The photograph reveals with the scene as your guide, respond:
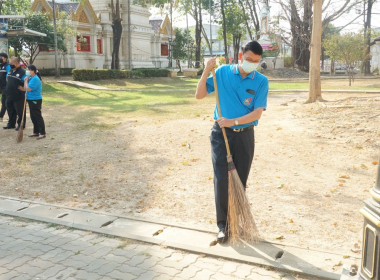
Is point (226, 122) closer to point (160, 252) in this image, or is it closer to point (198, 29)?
point (160, 252)

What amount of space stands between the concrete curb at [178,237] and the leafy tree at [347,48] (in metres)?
25.9

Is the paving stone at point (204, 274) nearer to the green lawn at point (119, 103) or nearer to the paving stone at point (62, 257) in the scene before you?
the paving stone at point (62, 257)

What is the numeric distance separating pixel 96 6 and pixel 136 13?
159 inches

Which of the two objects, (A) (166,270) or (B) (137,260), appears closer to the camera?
(A) (166,270)

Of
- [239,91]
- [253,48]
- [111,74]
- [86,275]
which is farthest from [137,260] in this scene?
[111,74]

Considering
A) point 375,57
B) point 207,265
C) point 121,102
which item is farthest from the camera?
point 375,57

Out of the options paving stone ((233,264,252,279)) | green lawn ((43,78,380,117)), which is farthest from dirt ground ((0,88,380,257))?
green lawn ((43,78,380,117))

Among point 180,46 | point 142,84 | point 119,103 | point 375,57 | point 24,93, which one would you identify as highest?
point 180,46

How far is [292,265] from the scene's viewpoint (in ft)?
12.3

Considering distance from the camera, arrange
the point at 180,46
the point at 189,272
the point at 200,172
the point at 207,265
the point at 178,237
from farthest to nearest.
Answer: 1. the point at 180,46
2. the point at 200,172
3. the point at 178,237
4. the point at 207,265
5. the point at 189,272

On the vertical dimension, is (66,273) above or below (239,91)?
below

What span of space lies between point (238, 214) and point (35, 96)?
7115mm

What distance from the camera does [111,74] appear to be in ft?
101

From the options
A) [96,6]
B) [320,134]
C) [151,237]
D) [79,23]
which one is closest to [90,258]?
[151,237]
